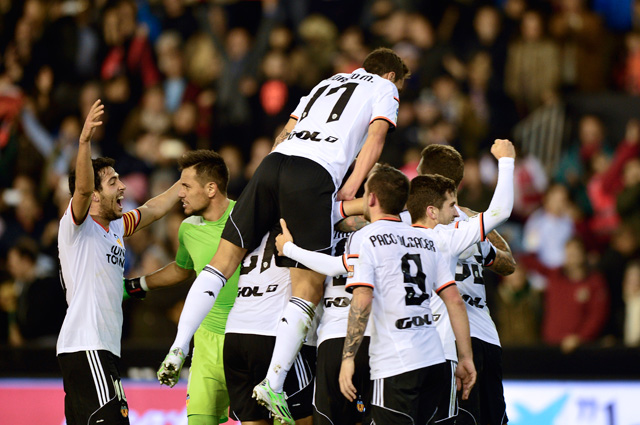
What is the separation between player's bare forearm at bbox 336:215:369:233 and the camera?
740 cm

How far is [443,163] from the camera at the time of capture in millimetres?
7754

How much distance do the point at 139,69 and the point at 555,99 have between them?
6750mm

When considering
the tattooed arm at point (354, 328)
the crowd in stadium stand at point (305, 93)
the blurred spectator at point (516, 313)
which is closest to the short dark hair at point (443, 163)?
the tattooed arm at point (354, 328)

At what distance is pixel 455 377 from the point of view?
6.86 m

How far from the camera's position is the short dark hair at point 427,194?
23.2 ft

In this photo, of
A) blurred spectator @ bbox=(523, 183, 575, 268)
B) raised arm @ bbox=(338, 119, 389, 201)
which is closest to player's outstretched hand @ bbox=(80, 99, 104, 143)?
raised arm @ bbox=(338, 119, 389, 201)

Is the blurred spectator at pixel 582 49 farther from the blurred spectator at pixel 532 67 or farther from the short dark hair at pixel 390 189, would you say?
the short dark hair at pixel 390 189

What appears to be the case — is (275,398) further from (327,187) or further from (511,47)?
(511,47)

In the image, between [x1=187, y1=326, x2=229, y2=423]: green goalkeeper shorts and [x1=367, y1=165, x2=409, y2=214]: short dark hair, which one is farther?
[x1=187, y1=326, x2=229, y2=423]: green goalkeeper shorts

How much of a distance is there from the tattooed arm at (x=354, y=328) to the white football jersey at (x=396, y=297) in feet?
0.25

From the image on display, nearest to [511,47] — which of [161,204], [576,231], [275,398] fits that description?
[576,231]

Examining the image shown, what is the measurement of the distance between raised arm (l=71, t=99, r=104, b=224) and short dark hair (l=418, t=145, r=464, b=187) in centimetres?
261

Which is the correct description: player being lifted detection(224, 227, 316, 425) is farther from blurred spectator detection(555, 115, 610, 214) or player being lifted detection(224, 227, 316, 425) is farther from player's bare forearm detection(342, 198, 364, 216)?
blurred spectator detection(555, 115, 610, 214)

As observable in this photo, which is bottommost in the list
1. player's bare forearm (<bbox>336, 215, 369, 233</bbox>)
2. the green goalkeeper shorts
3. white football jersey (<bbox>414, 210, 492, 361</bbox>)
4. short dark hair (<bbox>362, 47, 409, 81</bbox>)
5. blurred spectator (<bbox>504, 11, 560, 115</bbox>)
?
the green goalkeeper shorts
